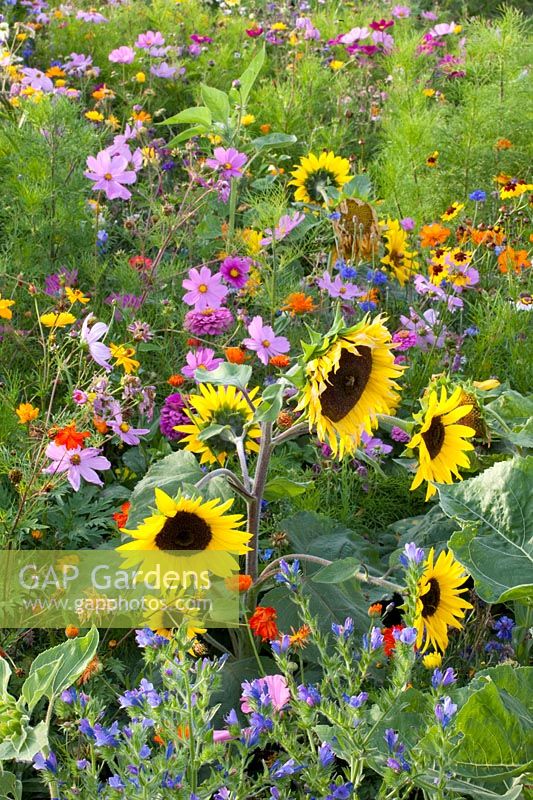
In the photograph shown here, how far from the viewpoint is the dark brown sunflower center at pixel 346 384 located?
154 cm

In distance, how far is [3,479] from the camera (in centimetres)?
207

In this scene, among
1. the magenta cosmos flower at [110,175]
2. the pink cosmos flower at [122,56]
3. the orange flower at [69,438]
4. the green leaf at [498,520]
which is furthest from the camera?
the pink cosmos flower at [122,56]

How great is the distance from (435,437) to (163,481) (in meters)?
0.49

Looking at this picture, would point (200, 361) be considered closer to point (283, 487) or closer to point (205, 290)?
point (205, 290)

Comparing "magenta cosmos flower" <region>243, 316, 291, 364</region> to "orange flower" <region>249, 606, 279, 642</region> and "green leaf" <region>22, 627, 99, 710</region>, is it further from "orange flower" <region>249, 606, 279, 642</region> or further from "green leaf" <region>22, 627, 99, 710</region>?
"green leaf" <region>22, 627, 99, 710</region>

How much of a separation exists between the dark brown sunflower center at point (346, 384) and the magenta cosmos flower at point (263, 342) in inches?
23.6

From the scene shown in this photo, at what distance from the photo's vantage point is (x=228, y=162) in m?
2.67

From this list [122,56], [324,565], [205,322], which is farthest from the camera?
[122,56]

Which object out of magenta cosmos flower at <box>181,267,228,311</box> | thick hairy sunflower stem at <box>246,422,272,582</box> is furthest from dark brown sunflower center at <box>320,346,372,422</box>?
magenta cosmos flower at <box>181,267,228,311</box>

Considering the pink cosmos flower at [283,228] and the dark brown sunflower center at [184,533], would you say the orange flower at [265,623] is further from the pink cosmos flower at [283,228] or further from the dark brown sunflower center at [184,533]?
the pink cosmos flower at [283,228]

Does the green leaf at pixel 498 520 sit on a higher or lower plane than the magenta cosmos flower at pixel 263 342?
higher

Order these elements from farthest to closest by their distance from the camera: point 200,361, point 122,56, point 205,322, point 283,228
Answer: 1. point 122,56
2. point 283,228
3. point 205,322
4. point 200,361

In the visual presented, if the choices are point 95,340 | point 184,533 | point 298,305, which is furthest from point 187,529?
point 298,305

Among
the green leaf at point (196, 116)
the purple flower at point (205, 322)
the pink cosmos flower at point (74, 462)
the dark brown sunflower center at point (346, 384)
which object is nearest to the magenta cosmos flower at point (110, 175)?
the green leaf at point (196, 116)
